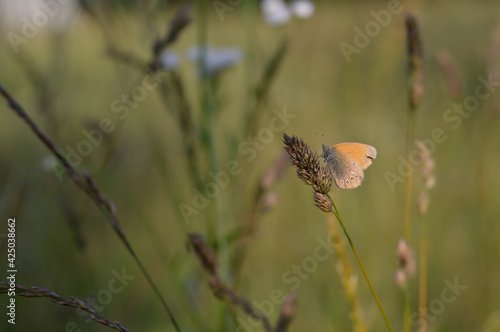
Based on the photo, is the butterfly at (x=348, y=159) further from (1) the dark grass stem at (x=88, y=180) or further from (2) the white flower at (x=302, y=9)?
(2) the white flower at (x=302, y=9)

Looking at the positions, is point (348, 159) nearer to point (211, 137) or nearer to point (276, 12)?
point (211, 137)

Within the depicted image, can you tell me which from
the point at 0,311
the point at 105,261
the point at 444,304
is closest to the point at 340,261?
the point at 444,304

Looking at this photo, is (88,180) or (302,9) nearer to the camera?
(88,180)

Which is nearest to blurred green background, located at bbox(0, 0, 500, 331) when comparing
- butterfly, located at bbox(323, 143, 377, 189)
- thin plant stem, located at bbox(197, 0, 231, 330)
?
thin plant stem, located at bbox(197, 0, 231, 330)

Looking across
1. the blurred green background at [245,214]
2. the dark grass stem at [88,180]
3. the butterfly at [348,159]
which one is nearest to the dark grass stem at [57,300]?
the dark grass stem at [88,180]

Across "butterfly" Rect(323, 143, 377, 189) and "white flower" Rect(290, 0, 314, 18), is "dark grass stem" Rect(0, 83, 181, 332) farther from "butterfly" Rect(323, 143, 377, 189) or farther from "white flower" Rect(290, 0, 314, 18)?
"white flower" Rect(290, 0, 314, 18)

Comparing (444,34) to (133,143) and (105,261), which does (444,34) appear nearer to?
(133,143)

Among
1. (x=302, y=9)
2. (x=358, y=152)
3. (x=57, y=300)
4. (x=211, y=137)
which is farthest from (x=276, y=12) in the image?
(x=57, y=300)

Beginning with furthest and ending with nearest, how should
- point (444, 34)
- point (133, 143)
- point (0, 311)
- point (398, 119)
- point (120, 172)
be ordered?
1. point (444, 34)
2. point (133, 143)
3. point (398, 119)
4. point (120, 172)
5. point (0, 311)
